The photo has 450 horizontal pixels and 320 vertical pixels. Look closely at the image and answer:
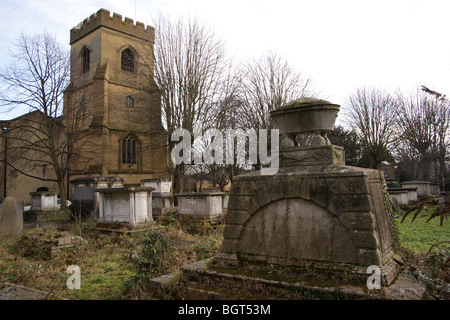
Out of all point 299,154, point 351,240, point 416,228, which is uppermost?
point 299,154

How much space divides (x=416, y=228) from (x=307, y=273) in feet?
26.4

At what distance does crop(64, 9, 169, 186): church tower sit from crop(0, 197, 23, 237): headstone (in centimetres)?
1404

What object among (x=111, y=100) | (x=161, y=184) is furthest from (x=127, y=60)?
(x=161, y=184)

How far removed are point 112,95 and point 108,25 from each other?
6.10m

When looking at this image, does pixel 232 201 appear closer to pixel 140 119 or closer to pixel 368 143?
pixel 140 119

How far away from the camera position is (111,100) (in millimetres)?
27469

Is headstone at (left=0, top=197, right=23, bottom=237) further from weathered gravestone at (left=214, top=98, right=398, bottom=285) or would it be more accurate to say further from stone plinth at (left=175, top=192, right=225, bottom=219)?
weathered gravestone at (left=214, top=98, right=398, bottom=285)

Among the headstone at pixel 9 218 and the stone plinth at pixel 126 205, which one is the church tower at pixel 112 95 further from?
the headstone at pixel 9 218

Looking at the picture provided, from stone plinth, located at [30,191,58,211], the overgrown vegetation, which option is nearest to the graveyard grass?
the overgrown vegetation

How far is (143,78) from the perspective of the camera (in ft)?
76.0

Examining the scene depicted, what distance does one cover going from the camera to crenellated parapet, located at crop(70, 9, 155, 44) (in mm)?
27656

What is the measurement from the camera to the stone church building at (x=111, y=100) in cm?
2555

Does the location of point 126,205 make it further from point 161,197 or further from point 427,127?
point 427,127
